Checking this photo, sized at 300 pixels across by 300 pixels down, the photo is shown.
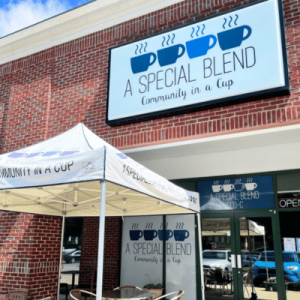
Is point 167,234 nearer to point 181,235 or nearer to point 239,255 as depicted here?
point 181,235

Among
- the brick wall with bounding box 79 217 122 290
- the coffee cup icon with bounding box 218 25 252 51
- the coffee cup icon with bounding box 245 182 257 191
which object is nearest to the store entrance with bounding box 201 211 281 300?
the coffee cup icon with bounding box 245 182 257 191

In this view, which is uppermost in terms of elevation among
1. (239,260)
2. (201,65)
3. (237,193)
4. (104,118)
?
(201,65)

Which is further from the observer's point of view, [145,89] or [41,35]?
[41,35]

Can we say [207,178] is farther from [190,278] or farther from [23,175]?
[23,175]

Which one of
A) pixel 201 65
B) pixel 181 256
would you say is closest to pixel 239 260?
pixel 181 256

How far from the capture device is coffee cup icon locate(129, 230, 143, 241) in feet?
33.7

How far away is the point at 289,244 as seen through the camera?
317 inches

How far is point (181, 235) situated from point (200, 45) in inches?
194

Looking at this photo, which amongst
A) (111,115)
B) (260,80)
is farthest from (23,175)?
(260,80)

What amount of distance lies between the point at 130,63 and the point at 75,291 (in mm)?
5090

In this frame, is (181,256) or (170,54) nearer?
(170,54)

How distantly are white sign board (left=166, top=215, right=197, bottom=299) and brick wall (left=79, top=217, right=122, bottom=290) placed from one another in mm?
1694

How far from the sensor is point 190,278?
30.1 ft

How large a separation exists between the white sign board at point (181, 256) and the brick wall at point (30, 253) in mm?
2934
